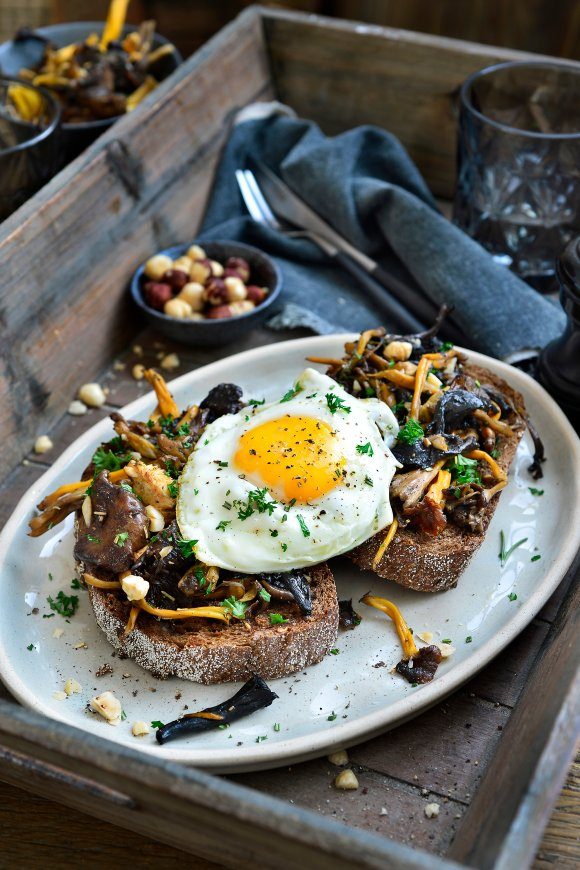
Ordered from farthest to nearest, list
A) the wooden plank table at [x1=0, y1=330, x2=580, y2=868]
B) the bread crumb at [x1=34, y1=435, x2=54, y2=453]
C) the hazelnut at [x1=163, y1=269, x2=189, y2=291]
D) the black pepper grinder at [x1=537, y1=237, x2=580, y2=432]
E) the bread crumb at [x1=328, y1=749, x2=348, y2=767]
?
the hazelnut at [x1=163, y1=269, x2=189, y2=291] < the bread crumb at [x1=34, y1=435, x2=54, y2=453] < the black pepper grinder at [x1=537, y1=237, x2=580, y2=432] < the bread crumb at [x1=328, y1=749, x2=348, y2=767] < the wooden plank table at [x1=0, y1=330, x2=580, y2=868]

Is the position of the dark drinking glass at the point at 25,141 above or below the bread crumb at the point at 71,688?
above

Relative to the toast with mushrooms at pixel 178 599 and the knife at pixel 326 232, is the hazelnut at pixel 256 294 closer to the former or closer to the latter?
the knife at pixel 326 232

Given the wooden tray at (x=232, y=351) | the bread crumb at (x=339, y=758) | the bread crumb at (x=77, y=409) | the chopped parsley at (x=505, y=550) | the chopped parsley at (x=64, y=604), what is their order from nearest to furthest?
1. the wooden tray at (x=232, y=351)
2. the bread crumb at (x=339, y=758)
3. the chopped parsley at (x=64, y=604)
4. the chopped parsley at (x=505, y=550)
5. the bread crumb at (x=77, y=409)

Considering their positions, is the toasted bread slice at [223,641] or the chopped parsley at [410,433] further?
the chopped parsley at [410,433]

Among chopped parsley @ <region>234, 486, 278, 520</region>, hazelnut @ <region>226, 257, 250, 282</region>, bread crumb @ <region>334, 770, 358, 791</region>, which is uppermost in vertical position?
chopped parsley @ <region>234, 486, 278, 520</region>

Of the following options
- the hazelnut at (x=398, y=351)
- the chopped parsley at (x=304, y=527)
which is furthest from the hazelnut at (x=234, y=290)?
the chopped parsley at (x=304, y=527)

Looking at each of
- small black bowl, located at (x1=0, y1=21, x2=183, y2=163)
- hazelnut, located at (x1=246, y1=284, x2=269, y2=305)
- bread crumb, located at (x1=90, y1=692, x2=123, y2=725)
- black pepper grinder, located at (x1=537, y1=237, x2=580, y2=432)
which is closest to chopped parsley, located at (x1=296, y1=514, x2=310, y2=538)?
bread crumb, located at (x1=90, y1=692, x2=123, y2=725)

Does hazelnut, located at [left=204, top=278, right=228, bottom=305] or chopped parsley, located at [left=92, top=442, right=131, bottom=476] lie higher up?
chopped parsley, located at [left=92, top=442, right=131, bottom=476]

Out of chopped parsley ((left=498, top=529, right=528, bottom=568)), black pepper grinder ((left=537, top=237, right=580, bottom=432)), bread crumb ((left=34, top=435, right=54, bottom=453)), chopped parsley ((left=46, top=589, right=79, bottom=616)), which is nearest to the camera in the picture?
chopped parsley ((left=46, top=589, right=79, bottom=616))

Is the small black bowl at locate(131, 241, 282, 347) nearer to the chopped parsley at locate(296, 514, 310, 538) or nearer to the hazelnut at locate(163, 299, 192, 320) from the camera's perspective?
the hazelnut at locate(163, 299, 192, 320)
